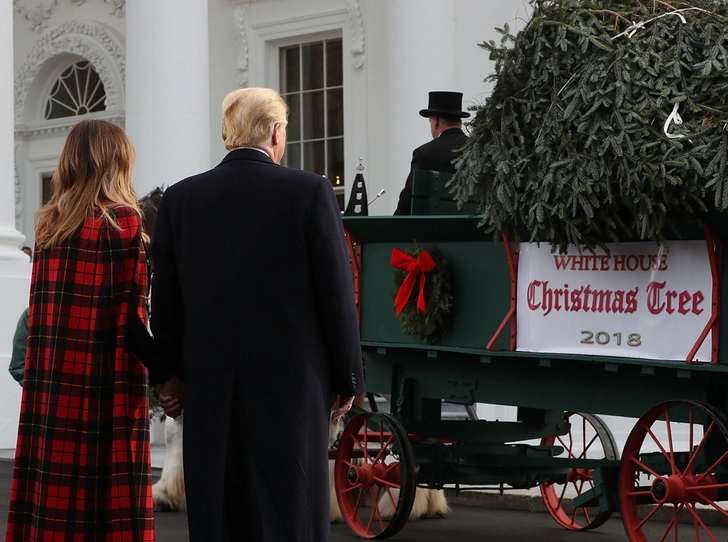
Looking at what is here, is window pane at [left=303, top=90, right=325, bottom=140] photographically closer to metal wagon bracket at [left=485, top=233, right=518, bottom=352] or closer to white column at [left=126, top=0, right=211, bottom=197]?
white column at [left=126, top=0, right=211, bottom=197]

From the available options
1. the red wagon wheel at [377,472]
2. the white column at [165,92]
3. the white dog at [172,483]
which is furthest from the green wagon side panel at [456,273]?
the white column at [165,92]

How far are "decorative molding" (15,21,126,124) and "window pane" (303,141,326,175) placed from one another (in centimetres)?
235

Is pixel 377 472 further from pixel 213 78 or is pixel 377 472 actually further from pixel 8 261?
pixel 213 78

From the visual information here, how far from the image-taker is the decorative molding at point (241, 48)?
47.4 ft

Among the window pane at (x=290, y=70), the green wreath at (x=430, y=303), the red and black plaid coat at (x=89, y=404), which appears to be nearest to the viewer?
the red and black plaid coat at (x=89, y=404)

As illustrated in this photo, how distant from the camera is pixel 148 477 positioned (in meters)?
4.43

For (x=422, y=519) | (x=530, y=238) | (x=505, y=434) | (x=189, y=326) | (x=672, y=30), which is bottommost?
(x=422, y=519)

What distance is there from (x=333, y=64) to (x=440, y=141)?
674cm

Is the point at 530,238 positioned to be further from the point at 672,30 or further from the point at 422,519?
the point at 422,519

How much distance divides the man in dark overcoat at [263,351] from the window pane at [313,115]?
33.9 ft

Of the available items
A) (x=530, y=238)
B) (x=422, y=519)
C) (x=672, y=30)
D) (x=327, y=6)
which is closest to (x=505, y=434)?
(x=422, y=519)

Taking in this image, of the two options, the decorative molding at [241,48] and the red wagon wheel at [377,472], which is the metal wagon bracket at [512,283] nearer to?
the red wagon wheel at [377,472]

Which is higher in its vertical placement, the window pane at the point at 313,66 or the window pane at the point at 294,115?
the window pane at the point at 313,66

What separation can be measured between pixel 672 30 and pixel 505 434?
268 cm
